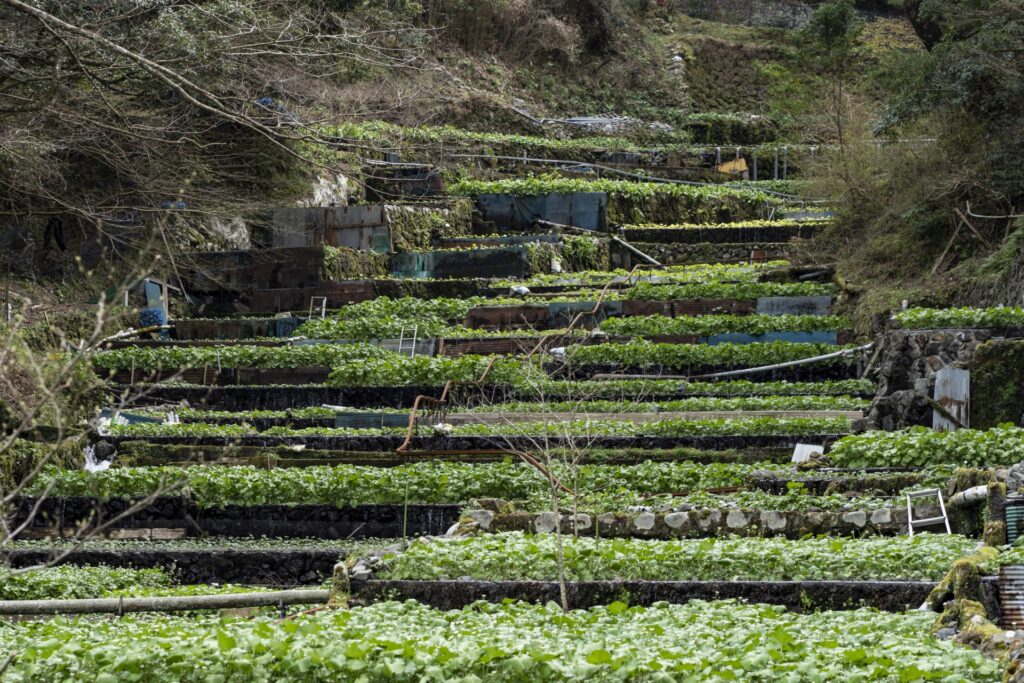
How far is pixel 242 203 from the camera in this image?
24.9 metres

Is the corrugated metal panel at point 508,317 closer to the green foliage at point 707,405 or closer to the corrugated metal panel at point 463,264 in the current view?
the corrugated metal panel at point 463,264

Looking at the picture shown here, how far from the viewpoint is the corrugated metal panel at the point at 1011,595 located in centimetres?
1008

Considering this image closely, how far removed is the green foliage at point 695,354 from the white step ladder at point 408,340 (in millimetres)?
4268

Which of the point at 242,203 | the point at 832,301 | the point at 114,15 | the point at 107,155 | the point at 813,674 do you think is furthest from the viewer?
the point at 832,301

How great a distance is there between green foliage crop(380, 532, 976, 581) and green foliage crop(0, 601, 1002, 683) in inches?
47.7

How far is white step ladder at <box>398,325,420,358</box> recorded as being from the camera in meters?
30.1

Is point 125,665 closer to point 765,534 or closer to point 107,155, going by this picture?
point 765,534

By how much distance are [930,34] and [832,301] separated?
17.7 meters

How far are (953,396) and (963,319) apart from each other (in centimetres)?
269

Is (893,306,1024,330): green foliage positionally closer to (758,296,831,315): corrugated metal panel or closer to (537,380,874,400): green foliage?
(537,380,874,400): green foliage

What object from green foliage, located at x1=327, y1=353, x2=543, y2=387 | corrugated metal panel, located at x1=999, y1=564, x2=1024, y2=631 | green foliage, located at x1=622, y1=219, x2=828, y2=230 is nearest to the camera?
corrugated metal panel, located at x1=999, y1=564, x2=1024, y2=631

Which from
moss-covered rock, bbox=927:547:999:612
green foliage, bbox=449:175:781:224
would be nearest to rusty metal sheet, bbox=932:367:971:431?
moss-covered rock, bbox=927:547:999:612

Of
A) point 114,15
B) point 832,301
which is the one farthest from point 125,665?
point 832,301

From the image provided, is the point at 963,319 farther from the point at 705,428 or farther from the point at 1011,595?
the point at 1011,595
